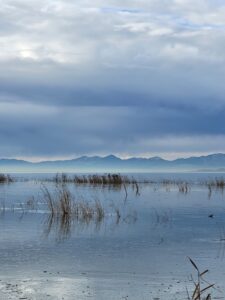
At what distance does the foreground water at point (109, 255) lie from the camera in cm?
970

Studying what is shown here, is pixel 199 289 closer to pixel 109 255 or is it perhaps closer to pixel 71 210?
pixel 109 255

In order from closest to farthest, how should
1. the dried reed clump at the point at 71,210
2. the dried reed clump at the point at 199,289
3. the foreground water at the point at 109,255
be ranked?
the dried reed clump at the point at 199,289
the foreground water at the point at 109,255
the dried reed clump at the point at 71,210

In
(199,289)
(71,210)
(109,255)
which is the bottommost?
(109,255)

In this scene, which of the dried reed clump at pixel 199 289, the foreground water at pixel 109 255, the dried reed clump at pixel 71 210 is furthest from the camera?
the dried reed clump at pixel 71 210

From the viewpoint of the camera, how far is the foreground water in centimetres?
970

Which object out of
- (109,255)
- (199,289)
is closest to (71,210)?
(109,255)

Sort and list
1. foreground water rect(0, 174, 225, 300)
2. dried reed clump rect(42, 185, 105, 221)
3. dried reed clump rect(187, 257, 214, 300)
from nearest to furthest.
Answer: dried reed clump rect(187, 257, 214, 300)
foreground water rect(0, 174, 225, 300)
dried reed clump rect(42, 185, 105, 221)

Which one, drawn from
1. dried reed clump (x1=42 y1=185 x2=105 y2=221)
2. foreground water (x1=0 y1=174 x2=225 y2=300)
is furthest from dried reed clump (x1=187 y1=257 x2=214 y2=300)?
dried reed clump (x1=42 y1=185 x2=105 y2=221)

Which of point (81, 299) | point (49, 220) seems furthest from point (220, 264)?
point (49, 220)

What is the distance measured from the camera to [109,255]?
13.0 metres

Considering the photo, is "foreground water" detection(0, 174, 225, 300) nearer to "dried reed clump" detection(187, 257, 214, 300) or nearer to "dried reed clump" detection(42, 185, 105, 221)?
"dried reed clump" detection(187, 257, 214, 300)

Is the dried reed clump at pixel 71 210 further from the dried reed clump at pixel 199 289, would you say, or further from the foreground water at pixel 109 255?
the dried reed clump at pixel 199 289

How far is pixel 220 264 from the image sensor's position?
12.1 metres

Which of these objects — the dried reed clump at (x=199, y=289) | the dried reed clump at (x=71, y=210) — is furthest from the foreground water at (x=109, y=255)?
the dried reed clump at (x=71, y=210)
